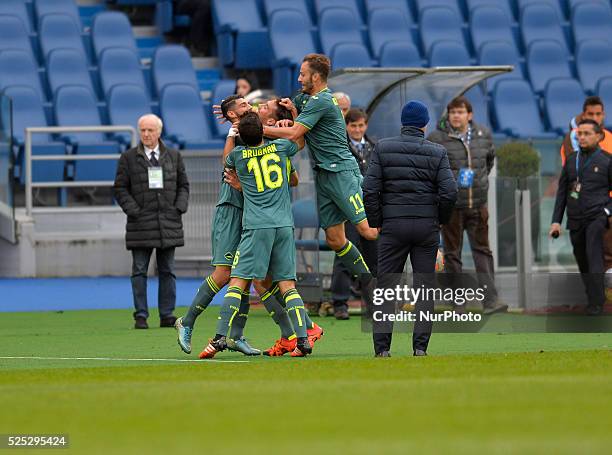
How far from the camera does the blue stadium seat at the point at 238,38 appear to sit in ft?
87.5

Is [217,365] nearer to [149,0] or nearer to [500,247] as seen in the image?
[500,247]

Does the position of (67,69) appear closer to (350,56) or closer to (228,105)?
(350,56)

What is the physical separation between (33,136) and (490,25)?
10101mm

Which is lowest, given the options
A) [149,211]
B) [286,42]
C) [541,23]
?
[149,211]

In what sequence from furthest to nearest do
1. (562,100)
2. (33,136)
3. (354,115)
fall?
(562,100)
(33,136)
(354,115)

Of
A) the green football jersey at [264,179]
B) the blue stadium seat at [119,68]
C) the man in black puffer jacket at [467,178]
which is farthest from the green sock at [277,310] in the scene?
the blue stadium seat at [119,68]

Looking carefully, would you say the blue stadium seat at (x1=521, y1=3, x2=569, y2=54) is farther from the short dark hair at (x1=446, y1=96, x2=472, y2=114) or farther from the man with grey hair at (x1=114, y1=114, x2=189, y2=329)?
the man with grey hair at (x1=114, y1=114, x2=189, y2=329)

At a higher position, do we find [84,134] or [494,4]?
[494,4]

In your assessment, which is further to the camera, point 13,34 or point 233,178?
point 13,34

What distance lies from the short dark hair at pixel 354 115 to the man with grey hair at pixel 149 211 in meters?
1.97

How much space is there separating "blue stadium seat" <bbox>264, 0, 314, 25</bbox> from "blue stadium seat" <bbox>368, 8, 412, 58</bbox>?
3.92ft

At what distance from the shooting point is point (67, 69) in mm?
25016

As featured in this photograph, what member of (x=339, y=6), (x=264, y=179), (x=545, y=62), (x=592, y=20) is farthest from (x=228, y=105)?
(x=592, y=20)

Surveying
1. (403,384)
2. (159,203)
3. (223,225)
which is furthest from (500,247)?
(403,384)
